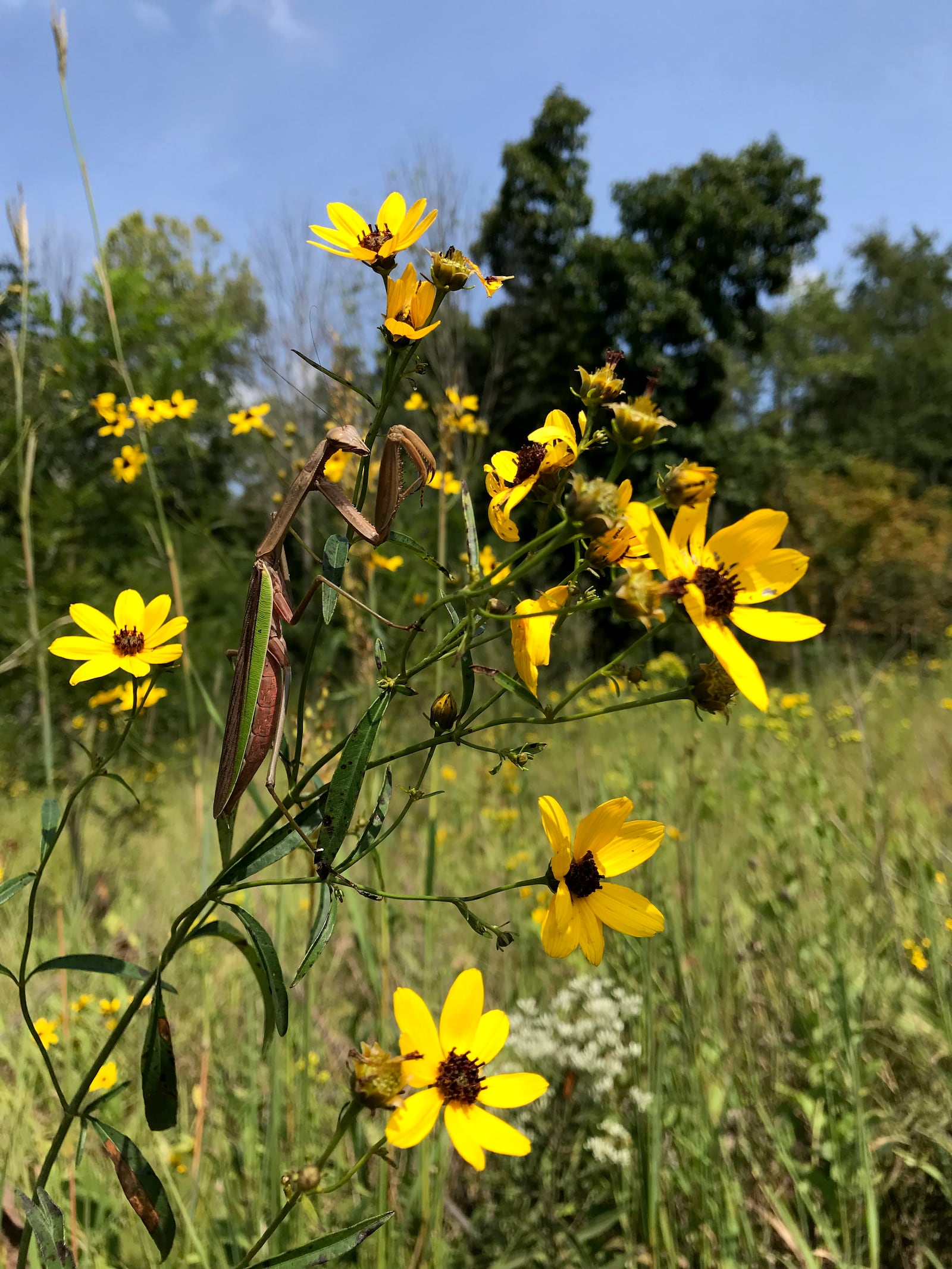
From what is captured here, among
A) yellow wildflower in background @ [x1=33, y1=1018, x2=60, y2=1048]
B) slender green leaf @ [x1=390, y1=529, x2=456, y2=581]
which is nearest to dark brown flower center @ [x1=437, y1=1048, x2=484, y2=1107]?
slender green leaf @ [x1=390, y1=529, x2=456, y2=581]

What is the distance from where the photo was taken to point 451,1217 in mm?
1377

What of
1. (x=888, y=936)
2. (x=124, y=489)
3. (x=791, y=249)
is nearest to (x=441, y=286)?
(x=888, y=936)

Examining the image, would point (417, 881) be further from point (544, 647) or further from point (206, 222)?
point (206, 222)

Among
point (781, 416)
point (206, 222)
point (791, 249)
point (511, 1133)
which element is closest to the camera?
point (511, 1133)

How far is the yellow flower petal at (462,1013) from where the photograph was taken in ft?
2.18

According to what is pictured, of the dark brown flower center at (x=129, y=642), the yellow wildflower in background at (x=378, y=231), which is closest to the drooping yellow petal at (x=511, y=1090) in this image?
the dark brown flower center at (x=129, y=642)

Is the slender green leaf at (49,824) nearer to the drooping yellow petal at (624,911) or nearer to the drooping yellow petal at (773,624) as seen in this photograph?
the drooping yellow petal at (624,911)

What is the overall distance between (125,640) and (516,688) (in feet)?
1.59

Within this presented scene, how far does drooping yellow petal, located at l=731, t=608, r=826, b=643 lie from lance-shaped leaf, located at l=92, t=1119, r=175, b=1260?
66cm

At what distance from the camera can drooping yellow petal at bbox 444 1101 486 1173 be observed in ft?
1.90

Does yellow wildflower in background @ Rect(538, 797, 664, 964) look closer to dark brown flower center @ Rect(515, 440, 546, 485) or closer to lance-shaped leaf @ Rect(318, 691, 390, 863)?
lance-shaped leaf @ Rect(318, 691, 390, 863)

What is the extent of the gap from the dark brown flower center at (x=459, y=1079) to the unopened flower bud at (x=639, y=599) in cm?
45

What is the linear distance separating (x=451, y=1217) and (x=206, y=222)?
17656 mm

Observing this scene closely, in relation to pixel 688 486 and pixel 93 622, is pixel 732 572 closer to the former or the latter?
pixel 688 486
